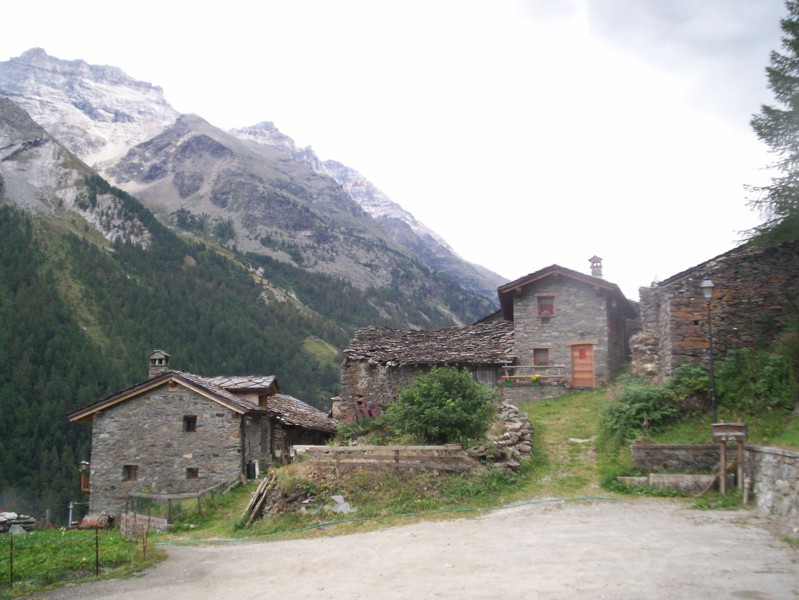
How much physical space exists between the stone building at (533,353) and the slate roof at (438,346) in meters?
0.05

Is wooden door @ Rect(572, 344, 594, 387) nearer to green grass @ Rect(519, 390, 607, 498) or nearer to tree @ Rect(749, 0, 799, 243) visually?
green grass @ Rect(519, 390, 607, 498)

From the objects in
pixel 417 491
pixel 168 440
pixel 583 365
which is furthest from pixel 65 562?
pixel 583 365

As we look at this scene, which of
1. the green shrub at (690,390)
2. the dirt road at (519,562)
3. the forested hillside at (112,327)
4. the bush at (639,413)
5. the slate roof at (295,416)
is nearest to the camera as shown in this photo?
the dirt road at (519,562)

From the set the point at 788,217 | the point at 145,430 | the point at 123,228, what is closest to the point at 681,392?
the point at 788,217

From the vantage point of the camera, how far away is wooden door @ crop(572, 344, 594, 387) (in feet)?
94.7

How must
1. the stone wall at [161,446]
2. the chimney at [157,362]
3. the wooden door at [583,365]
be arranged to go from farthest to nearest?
the chimney at [157,362] < the wooden door at [583,365] < the stone wall at [161,446]

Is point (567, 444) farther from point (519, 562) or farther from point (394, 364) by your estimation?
point (394, 364)

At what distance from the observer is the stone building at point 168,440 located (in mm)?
28172

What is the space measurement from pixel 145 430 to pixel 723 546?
2449cm

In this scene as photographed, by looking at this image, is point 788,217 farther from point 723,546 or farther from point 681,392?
point 723,546

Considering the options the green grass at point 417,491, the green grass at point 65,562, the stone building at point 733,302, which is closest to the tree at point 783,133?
the stone building at point 733,302

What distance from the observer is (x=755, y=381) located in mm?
17297

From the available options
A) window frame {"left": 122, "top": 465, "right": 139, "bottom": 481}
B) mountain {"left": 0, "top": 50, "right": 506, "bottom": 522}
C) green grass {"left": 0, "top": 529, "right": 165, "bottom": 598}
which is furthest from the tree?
mountain {"left": 0, "top": 50, "right": 506, "bottom": 522}

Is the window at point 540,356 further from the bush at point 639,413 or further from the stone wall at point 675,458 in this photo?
the stone wall at point 675,458
